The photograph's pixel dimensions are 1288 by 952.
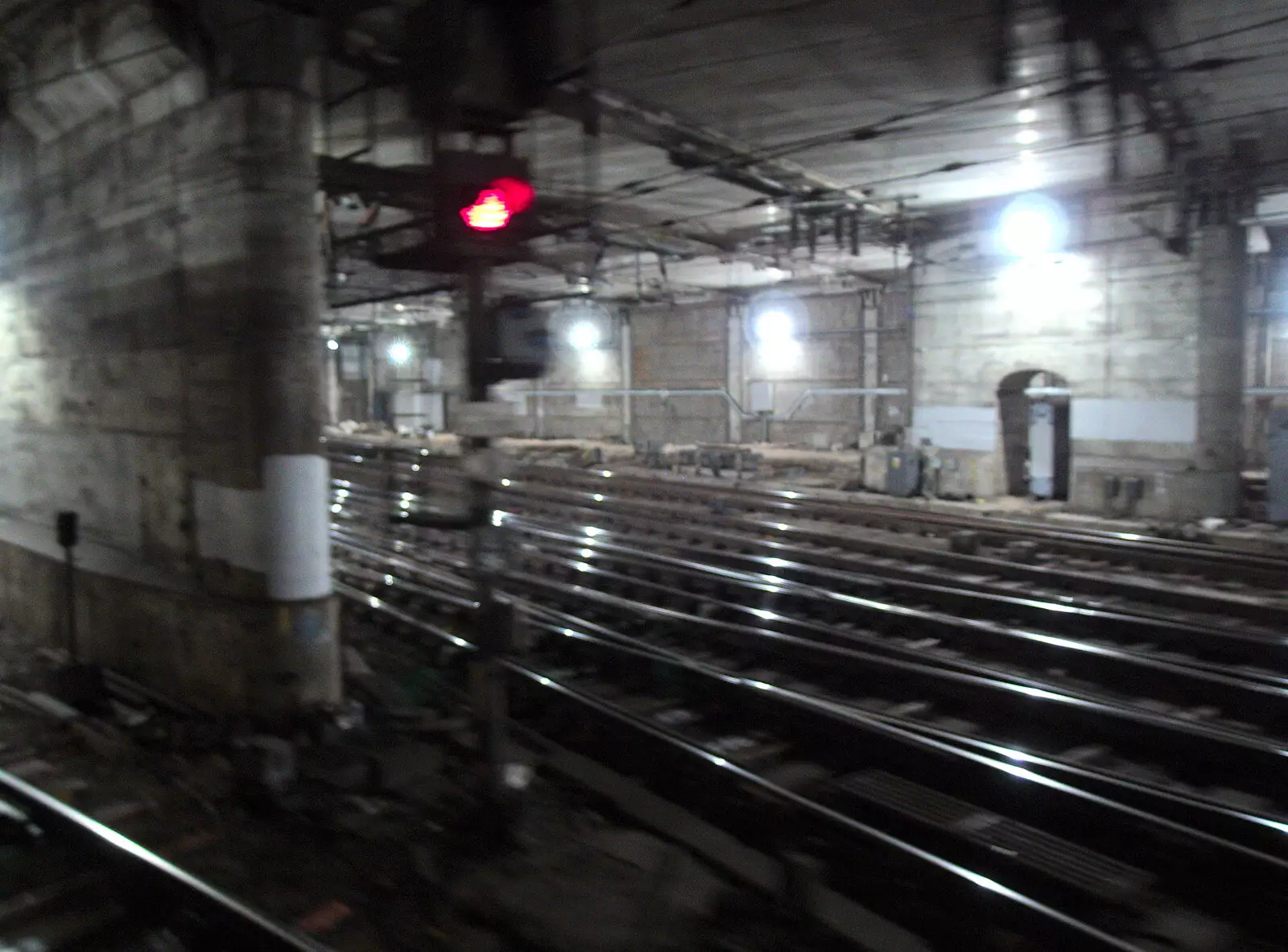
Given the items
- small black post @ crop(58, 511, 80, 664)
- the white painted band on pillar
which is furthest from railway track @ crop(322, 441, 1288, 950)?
small black post @ crop(58, 511, 80, 664)

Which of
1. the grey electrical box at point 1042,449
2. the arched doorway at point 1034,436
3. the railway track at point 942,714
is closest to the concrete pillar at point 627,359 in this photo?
the arched doorway at point 1034,436

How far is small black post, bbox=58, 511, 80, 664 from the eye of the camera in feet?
25.7

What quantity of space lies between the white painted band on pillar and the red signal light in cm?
255

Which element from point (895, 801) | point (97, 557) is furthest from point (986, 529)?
point (97, 557)

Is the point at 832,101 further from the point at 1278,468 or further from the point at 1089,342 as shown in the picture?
the point at 1278,468

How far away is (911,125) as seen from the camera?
11.6 m

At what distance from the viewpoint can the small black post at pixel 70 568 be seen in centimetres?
782

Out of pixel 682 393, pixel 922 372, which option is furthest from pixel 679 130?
pixel 682 393

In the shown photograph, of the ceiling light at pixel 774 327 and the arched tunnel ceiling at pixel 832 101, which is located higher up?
the arched tunnel ceiling at pixel 832 101

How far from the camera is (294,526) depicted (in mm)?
6520

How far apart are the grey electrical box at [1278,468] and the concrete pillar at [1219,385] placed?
844 mm

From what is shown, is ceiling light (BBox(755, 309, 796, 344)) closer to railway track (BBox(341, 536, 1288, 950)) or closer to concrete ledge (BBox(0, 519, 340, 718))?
railway track (BBox(341, 536, 1288, 950))

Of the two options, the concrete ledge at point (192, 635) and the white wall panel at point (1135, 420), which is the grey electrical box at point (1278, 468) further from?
the concrete ledge at point (192, 635)

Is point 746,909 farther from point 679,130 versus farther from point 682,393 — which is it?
point 682,393
